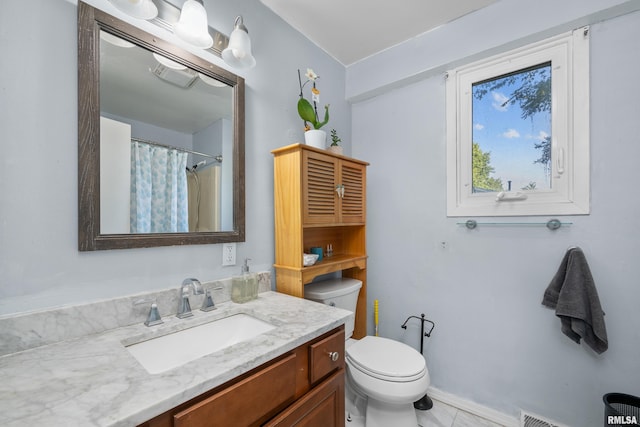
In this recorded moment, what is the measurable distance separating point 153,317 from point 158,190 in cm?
49

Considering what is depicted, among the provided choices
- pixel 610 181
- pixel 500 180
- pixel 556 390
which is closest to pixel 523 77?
pixel 500 180

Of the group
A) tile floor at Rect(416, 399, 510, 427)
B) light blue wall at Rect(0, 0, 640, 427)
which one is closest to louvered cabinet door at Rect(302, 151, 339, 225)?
light blue wall at Rect(0, 0, 640, 427)

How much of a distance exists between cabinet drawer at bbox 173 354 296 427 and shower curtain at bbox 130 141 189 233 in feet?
2.27

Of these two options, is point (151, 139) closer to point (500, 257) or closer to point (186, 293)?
point (186, 293)

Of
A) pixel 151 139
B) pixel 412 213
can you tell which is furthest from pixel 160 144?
pixel 412 213

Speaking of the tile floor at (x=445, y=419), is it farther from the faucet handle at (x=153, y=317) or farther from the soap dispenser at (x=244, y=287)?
the faucet handle at (x=153, y=317)

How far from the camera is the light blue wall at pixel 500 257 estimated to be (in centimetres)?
128

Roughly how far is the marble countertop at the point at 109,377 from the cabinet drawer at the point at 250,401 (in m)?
0.04

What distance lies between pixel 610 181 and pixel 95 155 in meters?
2.21

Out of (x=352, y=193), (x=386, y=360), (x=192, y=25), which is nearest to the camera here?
(x=192, y=25)

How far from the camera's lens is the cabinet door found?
84cm

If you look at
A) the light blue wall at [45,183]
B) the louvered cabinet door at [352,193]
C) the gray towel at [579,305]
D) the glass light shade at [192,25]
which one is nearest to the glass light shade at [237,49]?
the glass light shade at [192,25]

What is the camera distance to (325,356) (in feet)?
3.23

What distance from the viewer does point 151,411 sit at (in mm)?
537
